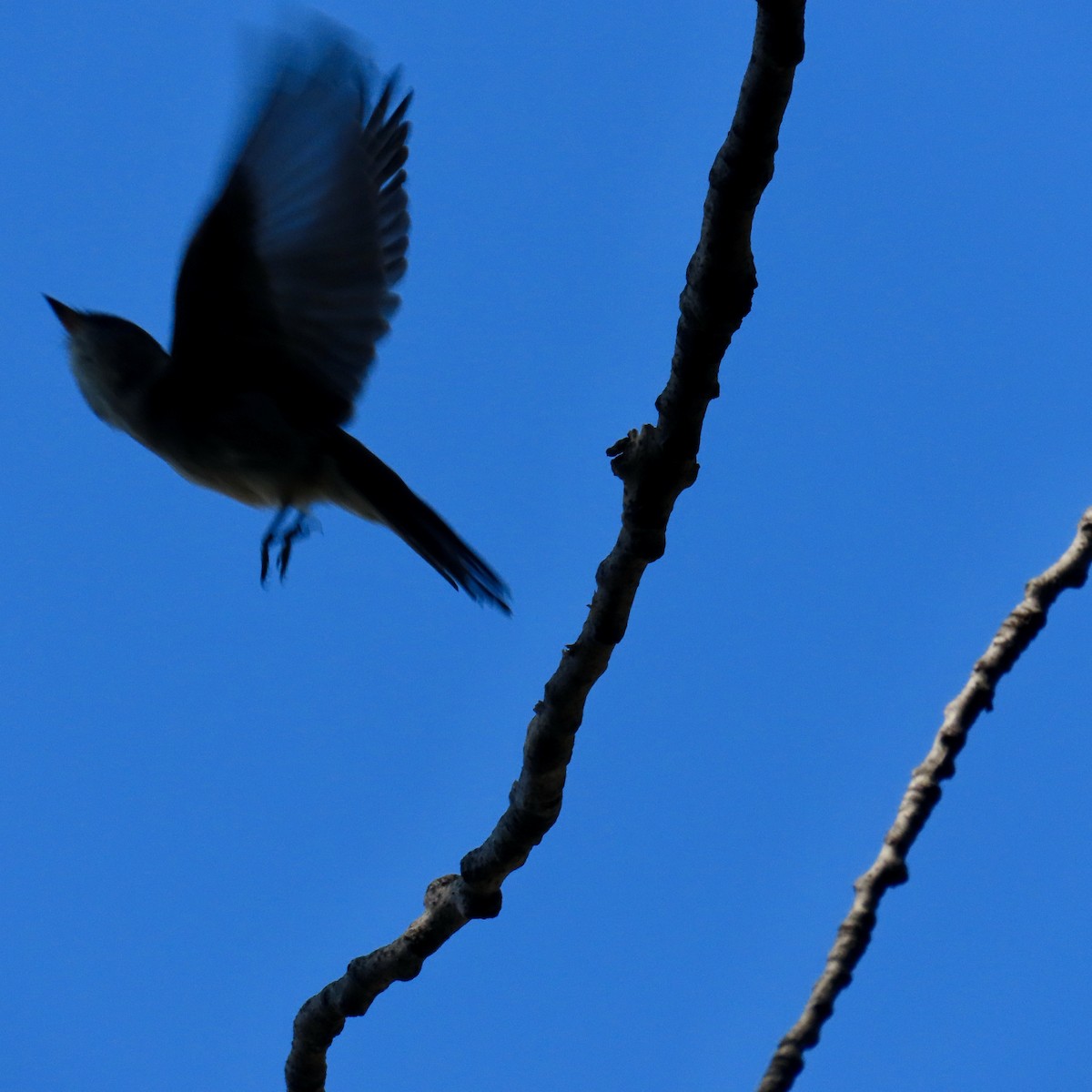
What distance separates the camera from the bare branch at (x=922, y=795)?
205 centimetres

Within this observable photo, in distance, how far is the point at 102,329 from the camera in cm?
500

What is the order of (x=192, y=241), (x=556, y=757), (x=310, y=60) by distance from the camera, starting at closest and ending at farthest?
(x=556, y=757) < (x=310, y=60) < (x=192, y=241)

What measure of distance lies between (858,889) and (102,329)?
12.9ft

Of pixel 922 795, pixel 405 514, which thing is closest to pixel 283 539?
pixel 405 514

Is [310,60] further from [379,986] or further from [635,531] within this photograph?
[379,986]

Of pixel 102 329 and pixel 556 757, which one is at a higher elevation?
pixel 102 329

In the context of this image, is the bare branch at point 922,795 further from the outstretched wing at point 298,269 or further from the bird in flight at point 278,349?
the outstretched wing at point 298,269

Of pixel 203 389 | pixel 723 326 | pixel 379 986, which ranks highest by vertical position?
pixel 203 389

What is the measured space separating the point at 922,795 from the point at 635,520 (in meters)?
0.83

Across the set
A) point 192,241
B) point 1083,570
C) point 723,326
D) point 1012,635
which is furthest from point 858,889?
point 192,241

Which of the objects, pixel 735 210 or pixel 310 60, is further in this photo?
pixel 310 60

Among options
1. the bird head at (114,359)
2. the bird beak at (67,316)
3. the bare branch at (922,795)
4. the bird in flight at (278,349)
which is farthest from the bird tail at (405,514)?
the bare branch at (922,795)

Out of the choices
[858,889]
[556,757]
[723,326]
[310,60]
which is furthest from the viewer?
[310,60]

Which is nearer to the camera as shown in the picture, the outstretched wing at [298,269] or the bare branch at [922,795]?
the bare branch at [922,795]
